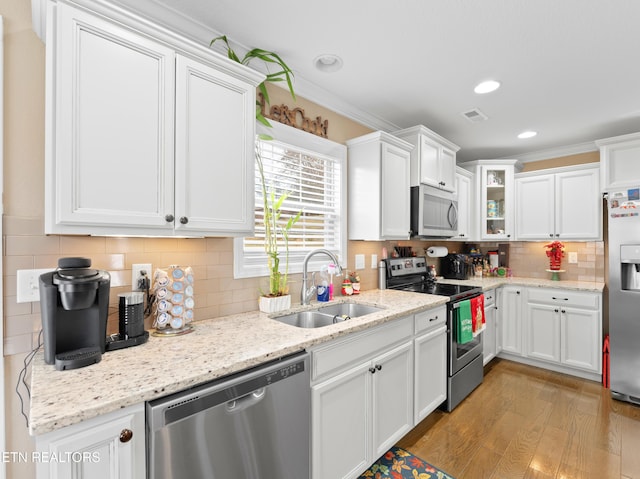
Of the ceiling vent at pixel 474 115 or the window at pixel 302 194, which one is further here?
the ceiling vent at pixel 474 115

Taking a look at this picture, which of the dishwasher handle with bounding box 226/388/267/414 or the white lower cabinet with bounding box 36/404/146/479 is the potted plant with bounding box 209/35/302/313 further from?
the white lower cabinet with bounding box 36/404/146/479

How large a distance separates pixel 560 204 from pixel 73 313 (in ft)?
14.6

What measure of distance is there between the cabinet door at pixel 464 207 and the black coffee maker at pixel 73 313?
3.60m

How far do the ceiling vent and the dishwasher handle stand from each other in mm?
2813

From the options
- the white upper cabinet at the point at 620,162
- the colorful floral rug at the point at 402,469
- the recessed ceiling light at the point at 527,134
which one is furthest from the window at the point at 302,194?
the white upper cabinet at the point at 620,162

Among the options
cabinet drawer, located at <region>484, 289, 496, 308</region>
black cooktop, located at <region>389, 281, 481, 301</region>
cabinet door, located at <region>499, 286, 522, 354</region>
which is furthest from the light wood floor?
black cooktop, located at <region>389, 281, 481, 301</region>

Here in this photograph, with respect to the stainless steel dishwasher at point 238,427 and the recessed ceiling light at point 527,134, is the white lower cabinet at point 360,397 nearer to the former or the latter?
the stainless steel dishwasher at point 238,427

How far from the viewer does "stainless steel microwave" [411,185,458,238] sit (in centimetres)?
294

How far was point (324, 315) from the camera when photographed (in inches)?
84.3

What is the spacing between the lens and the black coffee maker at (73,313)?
112 centimetres

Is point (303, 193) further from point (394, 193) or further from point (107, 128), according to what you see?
point (107, 128)

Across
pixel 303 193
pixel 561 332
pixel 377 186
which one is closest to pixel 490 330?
pixel 561 332

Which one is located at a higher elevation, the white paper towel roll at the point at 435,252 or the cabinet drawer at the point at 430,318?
the white paper towel roll at the point at 435,252

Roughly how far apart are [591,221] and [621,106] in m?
1.24
